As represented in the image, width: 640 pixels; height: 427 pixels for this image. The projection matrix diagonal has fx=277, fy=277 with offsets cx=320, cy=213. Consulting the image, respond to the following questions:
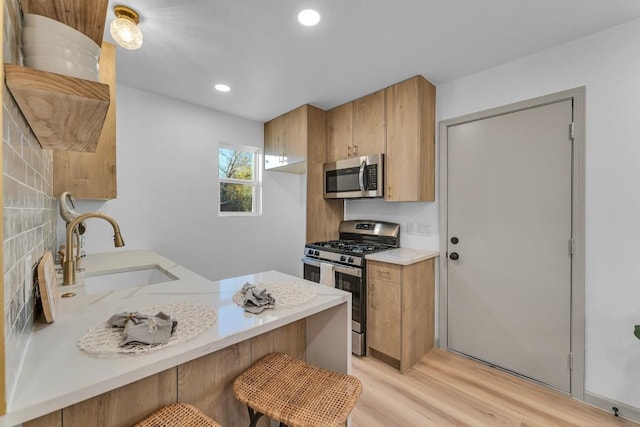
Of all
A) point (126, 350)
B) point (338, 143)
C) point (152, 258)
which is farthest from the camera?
point (338, 143)

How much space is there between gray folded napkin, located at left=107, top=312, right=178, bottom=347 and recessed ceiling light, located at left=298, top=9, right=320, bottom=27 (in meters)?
1.74

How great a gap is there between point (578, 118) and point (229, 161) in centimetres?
326

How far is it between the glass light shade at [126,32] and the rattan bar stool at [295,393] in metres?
1.93

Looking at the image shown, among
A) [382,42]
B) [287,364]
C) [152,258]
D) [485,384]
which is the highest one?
[382,42]

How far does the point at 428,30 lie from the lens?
179 cm

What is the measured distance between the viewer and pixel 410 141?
2.45 metres

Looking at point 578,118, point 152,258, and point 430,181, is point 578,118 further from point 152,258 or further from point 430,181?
point 152,258

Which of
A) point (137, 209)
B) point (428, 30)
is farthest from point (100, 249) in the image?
point (428, 30)

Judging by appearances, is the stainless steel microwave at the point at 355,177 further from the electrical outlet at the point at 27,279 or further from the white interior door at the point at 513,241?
the electrical outlet at the point at 27,279

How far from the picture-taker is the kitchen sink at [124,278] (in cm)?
180

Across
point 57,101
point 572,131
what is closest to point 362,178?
point 572,131

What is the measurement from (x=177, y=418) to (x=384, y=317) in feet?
5.90

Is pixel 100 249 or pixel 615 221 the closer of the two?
pixel 615 221

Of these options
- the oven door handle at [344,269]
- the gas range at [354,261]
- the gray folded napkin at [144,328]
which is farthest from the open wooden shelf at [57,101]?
the oven door handle at [344,269]
